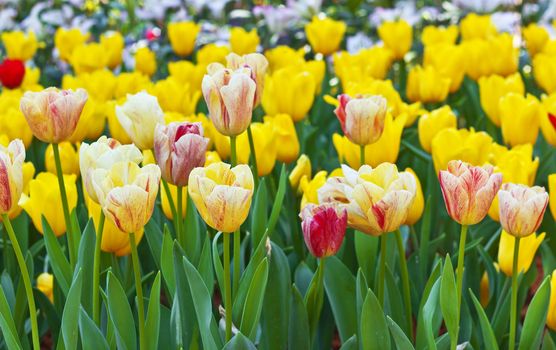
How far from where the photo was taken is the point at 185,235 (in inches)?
64.6

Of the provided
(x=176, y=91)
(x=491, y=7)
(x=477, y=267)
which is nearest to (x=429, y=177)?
(x=477, y=267)

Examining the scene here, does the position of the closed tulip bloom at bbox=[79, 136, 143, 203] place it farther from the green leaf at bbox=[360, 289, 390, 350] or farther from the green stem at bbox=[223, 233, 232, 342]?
the green leaf at bbox=[360, 289, 390, 350]

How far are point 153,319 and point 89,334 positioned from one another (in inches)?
3.8

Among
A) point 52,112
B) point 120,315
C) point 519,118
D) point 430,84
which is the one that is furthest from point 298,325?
point 430,84

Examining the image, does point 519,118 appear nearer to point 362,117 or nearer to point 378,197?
point 362,117

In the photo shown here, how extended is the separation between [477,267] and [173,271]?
670mm

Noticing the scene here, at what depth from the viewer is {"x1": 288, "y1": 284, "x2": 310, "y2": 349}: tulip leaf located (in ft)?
4.84

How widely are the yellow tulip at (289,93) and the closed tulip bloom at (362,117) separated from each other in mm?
592

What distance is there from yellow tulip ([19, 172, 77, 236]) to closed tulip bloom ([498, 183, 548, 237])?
2.61ft

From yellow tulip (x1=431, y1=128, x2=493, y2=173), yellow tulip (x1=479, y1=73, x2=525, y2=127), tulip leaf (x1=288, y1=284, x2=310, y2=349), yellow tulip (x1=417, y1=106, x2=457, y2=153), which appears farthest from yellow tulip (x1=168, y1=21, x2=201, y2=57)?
tulip leaf (x1=288, y1=284, x2=310, y2=349)

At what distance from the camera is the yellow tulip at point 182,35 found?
363 cm

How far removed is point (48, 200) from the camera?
66.3 inches

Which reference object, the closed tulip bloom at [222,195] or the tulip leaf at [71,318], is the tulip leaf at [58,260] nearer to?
the tulip leaf at [71,318]

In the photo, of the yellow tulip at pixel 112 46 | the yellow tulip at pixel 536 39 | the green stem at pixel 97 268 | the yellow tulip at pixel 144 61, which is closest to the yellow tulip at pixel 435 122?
the green stem at pixel 97 268
